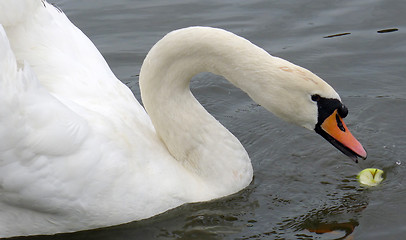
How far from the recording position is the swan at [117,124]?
595cm

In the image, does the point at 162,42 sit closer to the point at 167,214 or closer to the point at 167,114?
the point at 167,114

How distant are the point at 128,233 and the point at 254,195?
3.73ft

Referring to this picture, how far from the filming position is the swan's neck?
6457mm

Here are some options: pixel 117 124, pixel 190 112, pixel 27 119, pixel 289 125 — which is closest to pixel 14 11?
pixel 27 119

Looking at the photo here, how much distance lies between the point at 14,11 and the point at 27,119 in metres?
1.01

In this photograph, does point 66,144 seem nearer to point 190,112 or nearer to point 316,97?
point 190,112

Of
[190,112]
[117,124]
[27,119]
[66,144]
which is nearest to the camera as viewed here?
[27,119]

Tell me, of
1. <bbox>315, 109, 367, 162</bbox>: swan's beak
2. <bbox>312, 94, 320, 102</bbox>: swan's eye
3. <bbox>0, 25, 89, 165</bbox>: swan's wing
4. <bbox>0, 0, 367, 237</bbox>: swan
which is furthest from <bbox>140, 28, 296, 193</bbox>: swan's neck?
<bbox>0, 25, 89, 165</bbox>: swan's wing

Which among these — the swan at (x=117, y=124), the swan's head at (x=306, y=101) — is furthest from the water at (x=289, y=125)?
the swan's head at (x=306, y=101)

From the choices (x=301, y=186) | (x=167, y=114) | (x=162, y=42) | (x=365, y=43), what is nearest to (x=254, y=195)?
(x=301, y=186)

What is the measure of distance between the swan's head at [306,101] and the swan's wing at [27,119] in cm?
152

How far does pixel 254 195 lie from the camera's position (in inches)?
277

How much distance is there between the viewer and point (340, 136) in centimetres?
659

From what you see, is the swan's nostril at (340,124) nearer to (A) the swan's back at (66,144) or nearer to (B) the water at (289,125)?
(B) the water at (289,125)
